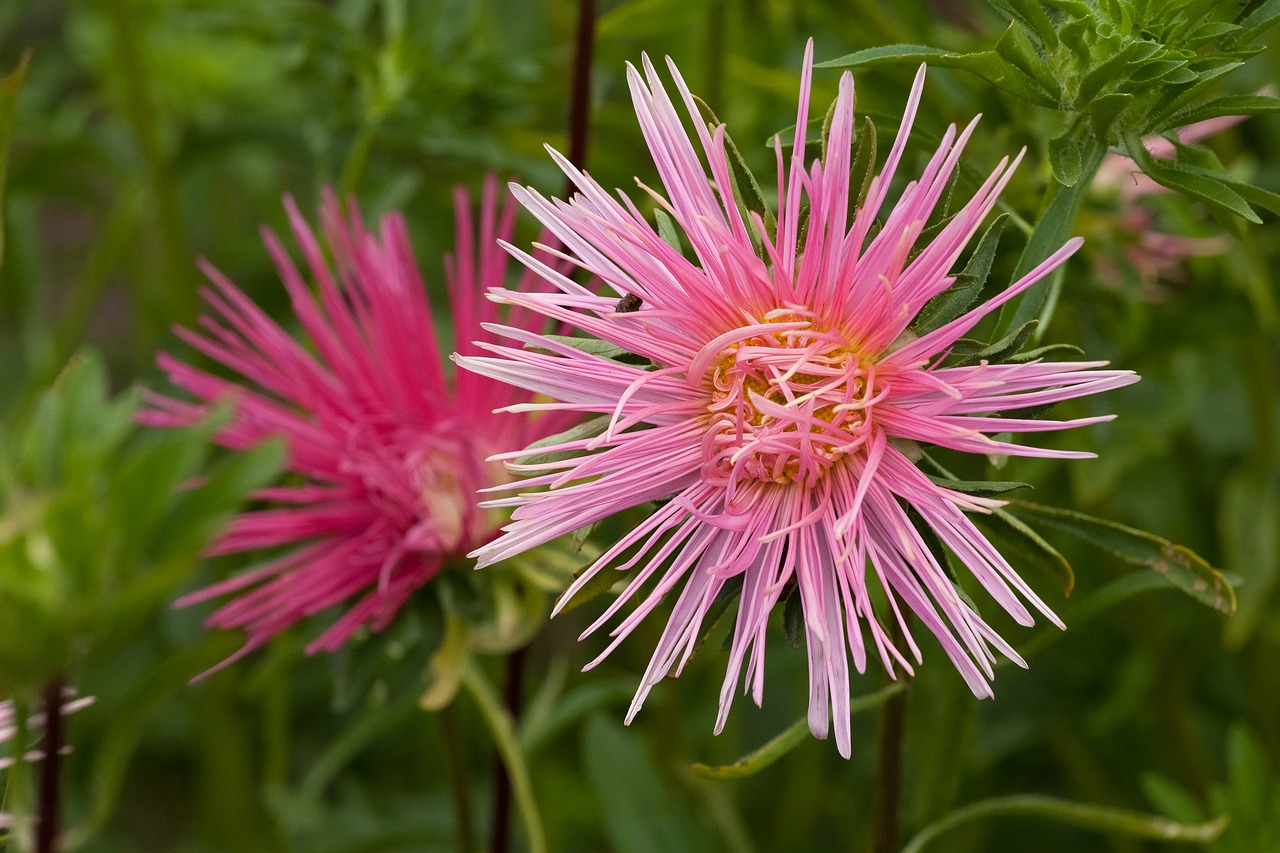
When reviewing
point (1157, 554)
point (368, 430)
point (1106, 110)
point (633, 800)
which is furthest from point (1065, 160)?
point (633, 800)

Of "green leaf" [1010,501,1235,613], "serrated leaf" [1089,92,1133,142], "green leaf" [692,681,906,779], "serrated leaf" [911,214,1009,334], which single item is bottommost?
"green leaf" [692,681,906,779]

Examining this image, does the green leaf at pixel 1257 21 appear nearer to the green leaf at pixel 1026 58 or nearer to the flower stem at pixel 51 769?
the green leaf at pixel 1026 58

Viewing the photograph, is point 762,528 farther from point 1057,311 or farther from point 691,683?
point 691,683

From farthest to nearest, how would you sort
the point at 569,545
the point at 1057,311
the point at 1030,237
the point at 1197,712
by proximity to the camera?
the point at 1197,712 → the point at 1057,311 → the point at 569,545 → the point at 1030,237

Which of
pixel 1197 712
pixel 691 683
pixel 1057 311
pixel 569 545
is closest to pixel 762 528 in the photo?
pixel 569 545

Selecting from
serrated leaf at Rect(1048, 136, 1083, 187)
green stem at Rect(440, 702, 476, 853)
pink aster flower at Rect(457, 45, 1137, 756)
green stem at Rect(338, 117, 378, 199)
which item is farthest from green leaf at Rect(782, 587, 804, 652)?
green stem at Rect(338, 117, 378, 199)

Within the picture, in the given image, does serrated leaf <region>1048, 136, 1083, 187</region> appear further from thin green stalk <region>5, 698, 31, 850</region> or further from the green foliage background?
thin green stalk <region>5, 698, 31, 850</region>
